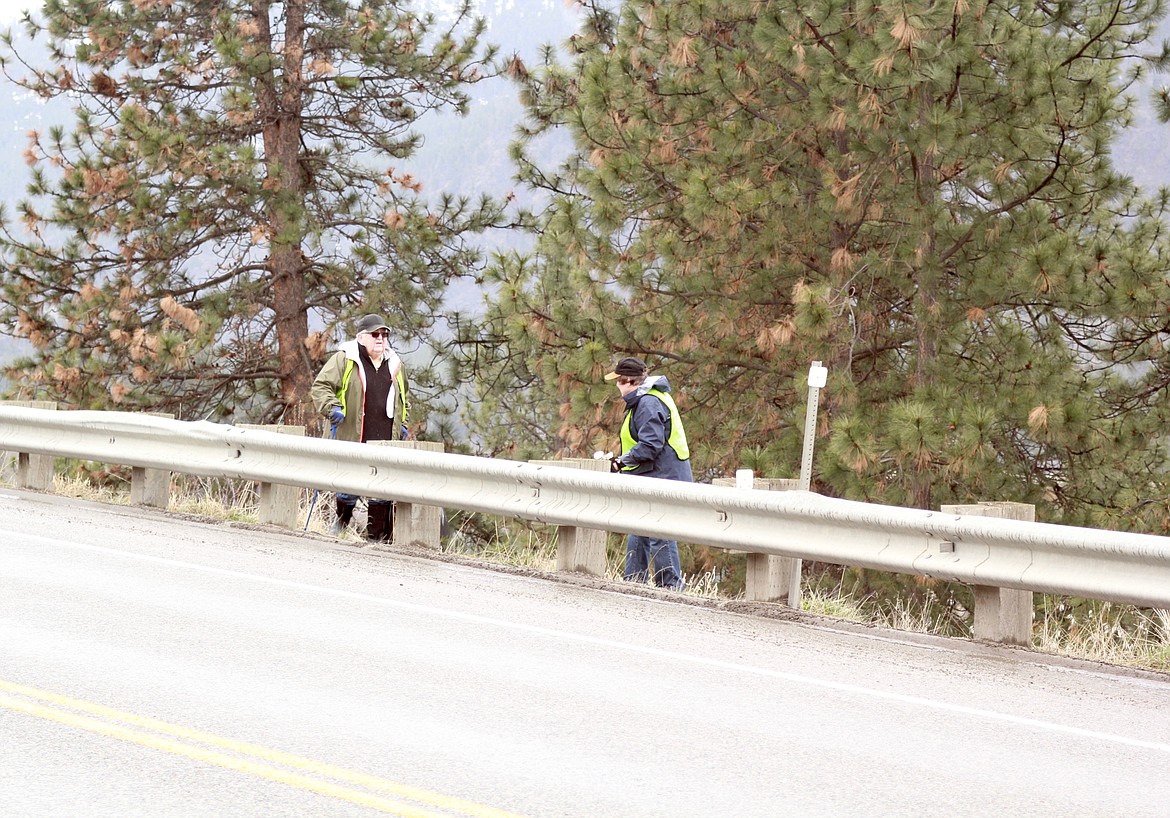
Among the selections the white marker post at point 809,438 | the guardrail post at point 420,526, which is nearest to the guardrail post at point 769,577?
the white marker post at point 809,438

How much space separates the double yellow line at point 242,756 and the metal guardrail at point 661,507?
4009 millimetres

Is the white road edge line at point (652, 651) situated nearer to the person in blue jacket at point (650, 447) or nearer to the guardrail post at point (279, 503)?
the guardrail post at point (279, 503)

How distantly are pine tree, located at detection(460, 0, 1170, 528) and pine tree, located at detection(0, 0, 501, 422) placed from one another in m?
3.79

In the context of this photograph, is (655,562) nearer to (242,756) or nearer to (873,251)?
(242,756)

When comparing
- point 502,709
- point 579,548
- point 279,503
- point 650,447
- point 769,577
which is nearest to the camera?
point 502,709

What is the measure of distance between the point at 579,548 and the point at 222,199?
11.9 meters

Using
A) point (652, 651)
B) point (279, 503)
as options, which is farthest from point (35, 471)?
point (652, 651)

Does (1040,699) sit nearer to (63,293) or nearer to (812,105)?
(812,105)

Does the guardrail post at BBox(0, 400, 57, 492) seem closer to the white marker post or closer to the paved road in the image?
the paved road

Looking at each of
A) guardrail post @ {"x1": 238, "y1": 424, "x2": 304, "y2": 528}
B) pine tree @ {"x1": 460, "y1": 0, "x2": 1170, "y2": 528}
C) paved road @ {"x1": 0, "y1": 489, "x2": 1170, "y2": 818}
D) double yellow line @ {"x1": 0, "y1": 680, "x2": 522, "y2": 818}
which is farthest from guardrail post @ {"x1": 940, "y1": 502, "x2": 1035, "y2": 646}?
guardrail post @ {"x1": 238, "y1": 424, "x2": 304, "y2": 528}

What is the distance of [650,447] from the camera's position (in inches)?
431

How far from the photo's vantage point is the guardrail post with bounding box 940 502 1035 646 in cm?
837

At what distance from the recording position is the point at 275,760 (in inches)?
205

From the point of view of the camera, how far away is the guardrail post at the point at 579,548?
403 inches
